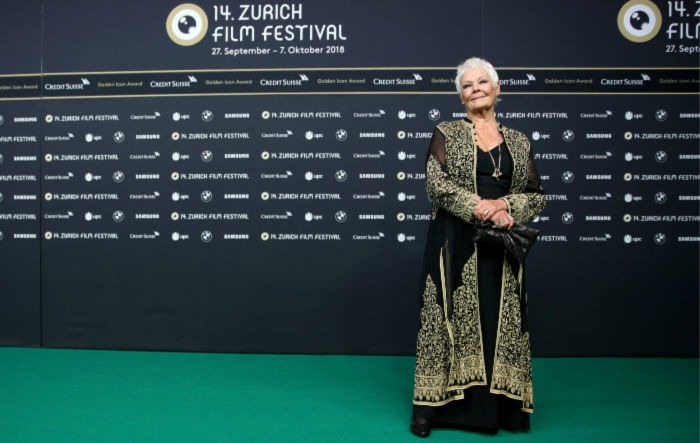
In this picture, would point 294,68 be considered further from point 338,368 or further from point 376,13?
point 338,368

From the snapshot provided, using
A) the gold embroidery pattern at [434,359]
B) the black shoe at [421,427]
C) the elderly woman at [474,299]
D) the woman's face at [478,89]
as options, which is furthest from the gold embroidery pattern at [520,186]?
the black shoe at [421,427]

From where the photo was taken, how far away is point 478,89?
7.92 ft

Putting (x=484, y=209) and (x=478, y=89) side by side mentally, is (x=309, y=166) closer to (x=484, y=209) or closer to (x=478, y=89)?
(x=478, y=89)

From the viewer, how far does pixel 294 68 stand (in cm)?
378

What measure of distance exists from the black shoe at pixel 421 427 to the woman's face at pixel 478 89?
1431 millimetres

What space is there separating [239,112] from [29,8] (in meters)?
1.74

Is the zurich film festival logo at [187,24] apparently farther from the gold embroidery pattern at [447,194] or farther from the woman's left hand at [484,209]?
the woman's left hand at [484,209]

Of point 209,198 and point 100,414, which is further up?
point 209,198

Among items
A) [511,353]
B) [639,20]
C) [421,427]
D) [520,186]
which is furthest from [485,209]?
[639,20]

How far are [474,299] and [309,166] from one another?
176 centimetres

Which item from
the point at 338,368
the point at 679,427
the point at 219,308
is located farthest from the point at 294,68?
the point at 679,427

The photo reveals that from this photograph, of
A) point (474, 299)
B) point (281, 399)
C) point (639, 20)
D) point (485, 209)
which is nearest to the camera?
point (485, 209)

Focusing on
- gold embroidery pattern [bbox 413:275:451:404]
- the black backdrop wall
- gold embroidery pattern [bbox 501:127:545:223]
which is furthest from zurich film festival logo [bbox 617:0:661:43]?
gold embroidery pattern [bbox 413:275:451:404]

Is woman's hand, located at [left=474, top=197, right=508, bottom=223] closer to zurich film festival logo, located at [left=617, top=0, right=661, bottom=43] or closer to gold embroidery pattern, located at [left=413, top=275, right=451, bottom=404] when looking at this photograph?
gold embroidery pattern, located at [left=413, top=275, right=451, bottom=404]
